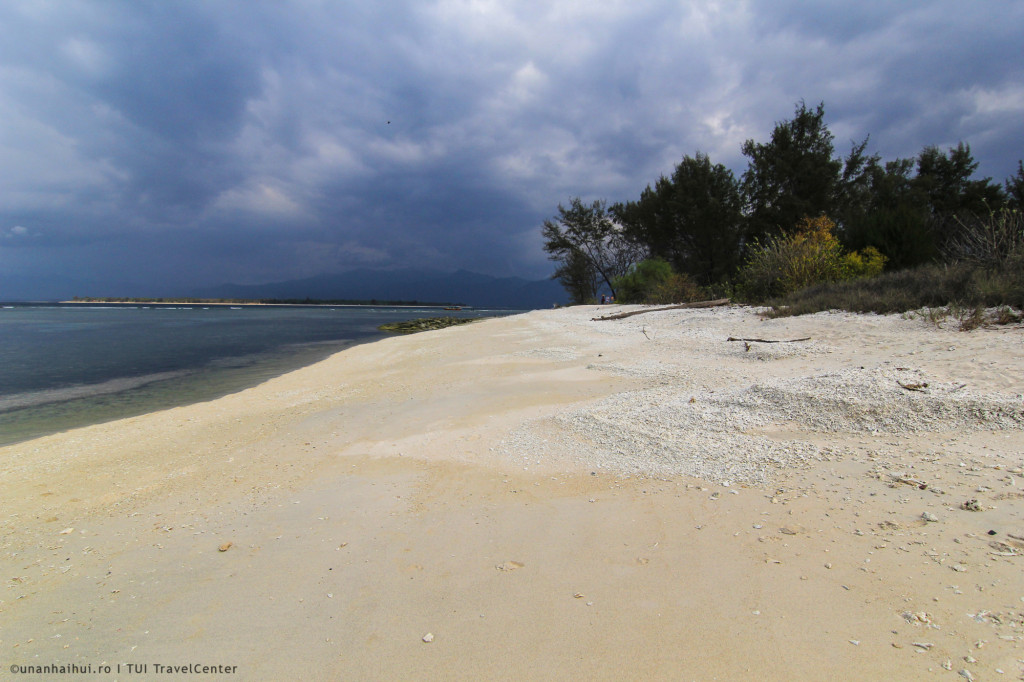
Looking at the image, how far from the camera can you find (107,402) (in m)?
9.09

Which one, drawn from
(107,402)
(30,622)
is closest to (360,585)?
(30,622)

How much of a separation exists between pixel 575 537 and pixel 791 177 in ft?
101

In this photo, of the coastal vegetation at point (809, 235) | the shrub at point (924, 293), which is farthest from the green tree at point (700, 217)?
the shrub at point (924, 293)

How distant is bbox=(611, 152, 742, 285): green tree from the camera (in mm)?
28859

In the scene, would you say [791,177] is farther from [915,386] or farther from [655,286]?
[915,386]

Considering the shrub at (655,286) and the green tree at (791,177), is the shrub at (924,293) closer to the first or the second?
the shrub at (655,286)

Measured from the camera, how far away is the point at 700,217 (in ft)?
96.2

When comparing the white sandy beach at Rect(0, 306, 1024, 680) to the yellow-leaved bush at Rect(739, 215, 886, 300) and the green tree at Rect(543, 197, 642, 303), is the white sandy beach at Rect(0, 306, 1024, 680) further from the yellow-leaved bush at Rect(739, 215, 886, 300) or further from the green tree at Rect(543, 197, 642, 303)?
the green tree at Rect(543, 197, 642, 303)

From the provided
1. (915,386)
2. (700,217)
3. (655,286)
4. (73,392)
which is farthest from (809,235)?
(73,392)

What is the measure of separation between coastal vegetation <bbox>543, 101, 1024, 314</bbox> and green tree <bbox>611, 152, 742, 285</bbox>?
2.9 inches

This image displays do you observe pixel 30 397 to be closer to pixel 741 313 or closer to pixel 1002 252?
pixel 741 313

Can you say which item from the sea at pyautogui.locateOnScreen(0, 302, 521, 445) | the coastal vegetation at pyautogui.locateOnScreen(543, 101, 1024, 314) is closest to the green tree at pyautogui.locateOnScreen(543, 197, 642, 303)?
the coastal vegetation at pyautogui.locateOnScreen(543, 101, 1024, 314)

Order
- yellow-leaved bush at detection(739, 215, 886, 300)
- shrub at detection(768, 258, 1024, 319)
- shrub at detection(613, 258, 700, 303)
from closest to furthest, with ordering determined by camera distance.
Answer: shrub at detection(768, 258, 1024, 319) → yellow-leaved bush at detection(739, 215, 886, 300) → shrub at detection(613, 258, 700, 303)

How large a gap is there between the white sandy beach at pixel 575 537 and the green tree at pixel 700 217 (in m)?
24.5
